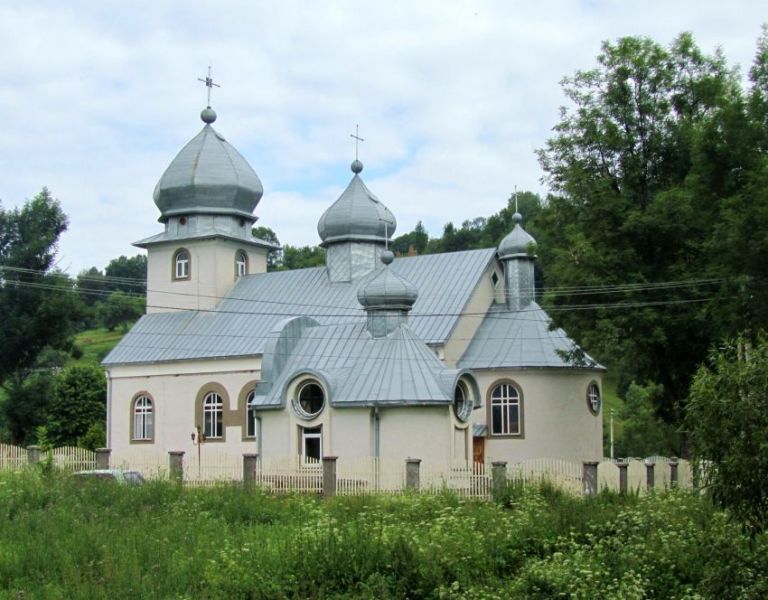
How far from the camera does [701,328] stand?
25766 millimetres

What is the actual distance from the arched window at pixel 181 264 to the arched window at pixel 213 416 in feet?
16.9

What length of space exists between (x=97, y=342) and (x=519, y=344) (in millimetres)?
59635

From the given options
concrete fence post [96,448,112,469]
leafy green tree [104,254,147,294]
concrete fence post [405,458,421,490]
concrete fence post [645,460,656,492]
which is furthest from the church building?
leafy green tree [104,254,147,294]

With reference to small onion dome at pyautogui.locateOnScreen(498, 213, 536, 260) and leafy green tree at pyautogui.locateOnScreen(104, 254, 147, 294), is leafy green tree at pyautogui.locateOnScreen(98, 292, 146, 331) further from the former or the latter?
small onion dome at pyautogui.locateOnScreen(498, 213, 536, 260)

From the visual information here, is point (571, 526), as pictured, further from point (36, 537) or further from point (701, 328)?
point (701, 328)

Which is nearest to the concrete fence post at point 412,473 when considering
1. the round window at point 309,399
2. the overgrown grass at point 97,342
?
the round window at point 309,399

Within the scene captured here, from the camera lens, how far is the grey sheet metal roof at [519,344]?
30.7 meters

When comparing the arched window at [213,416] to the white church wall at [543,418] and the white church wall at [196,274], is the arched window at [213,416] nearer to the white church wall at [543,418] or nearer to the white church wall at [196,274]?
the white church wall at [196,274]

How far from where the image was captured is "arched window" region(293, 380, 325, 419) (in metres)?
28.3

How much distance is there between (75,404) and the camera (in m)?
48.3

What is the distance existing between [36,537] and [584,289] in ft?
51.7

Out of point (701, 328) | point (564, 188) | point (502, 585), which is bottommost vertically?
point (502, 585)

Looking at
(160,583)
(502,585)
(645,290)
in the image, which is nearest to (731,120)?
(645,290)

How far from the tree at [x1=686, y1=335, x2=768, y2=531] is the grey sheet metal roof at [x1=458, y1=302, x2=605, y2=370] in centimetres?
1945
